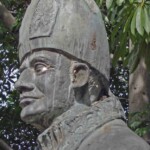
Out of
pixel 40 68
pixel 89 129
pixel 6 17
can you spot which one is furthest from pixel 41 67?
pixel 6 17

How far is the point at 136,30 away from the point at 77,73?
1901 mm

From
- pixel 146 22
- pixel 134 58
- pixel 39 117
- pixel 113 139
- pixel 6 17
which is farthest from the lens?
pixel 6 17

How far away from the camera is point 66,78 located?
3688mm

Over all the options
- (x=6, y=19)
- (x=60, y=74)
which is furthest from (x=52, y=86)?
(x=6, y=19)

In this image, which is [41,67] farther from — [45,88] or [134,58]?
[134,58]

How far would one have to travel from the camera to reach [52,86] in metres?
3.66

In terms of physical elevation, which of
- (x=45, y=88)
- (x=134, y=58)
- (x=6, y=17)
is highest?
(x=45, y=88)

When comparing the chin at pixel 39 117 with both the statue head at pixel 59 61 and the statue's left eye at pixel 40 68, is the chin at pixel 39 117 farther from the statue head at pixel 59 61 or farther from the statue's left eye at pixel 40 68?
the statue's left eye at pixel 40 68

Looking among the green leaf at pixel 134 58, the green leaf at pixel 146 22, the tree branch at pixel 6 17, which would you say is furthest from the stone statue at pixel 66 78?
the tree branch at pixel 6 17

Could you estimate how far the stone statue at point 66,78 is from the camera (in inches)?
142

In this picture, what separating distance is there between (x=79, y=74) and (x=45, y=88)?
0.17 metres

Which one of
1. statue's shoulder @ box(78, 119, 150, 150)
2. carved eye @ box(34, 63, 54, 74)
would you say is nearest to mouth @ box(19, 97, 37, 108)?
carved eye @ box(34, 63, 54, 74)

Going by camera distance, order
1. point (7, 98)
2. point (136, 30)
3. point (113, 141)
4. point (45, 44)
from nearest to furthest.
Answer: point (113, 141)
point (45, 44)
point (136, 30)
point (7, 98)

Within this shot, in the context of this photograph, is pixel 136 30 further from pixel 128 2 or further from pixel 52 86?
pixel 52 86
